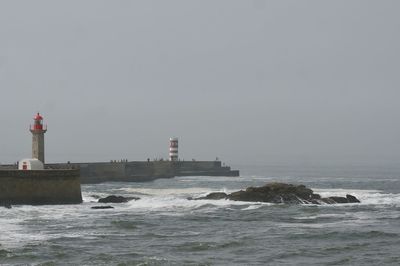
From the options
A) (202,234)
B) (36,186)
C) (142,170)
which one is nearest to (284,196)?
(36,186)

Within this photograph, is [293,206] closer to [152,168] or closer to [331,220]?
[331,220]

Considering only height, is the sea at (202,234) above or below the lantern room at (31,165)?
below

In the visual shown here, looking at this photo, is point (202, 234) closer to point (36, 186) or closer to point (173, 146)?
point (36, 186)

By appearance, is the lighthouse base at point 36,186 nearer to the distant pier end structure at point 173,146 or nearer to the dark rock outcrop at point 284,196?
the dark rock outcrop at point 284,196

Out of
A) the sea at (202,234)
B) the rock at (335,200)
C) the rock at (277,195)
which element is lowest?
the sea at (202,234)

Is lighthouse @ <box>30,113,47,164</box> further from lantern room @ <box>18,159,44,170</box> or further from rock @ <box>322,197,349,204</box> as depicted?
rock @ <box>322,197,349,204</box>

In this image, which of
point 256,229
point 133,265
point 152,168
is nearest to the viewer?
point 133,265

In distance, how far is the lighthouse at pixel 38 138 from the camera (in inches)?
1853

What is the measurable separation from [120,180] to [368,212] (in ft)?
127

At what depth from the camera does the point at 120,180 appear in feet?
240

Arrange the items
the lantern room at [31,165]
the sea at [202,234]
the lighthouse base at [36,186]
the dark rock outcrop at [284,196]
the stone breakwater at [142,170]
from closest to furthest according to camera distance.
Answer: the sea at [202,234]
the lighthouse base at [36,186]
the dark rock outcrop at [284,196]
the lantern room at [31,165]
the stone breakwater at [142,170]

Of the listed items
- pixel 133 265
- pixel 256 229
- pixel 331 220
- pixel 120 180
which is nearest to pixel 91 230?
pixel 256 229

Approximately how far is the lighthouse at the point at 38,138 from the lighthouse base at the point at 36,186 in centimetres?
699

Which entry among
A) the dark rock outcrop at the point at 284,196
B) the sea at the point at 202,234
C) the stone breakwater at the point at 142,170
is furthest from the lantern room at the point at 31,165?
the stone breakwater at the point at 142,170
